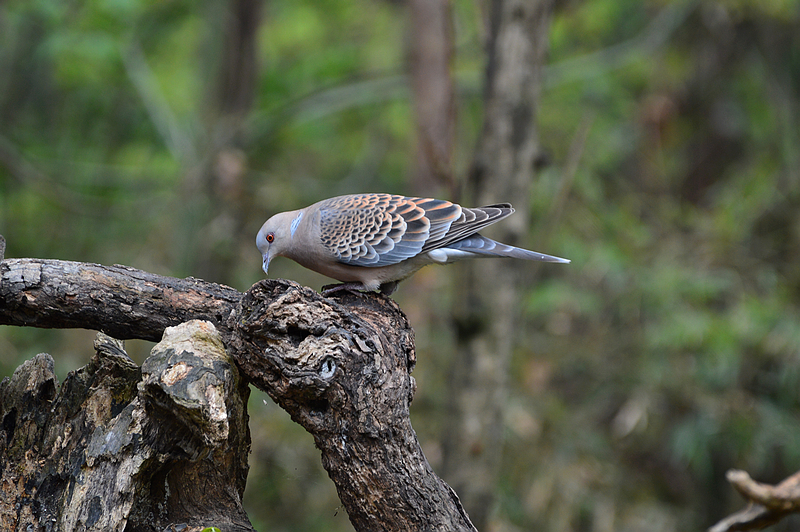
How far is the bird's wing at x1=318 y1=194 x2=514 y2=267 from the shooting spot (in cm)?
317

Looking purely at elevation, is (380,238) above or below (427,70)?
above

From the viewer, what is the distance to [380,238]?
10.4ft

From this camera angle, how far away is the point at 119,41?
20.4ft

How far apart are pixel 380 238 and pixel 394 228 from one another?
97mm

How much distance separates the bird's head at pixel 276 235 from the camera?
3377 mm

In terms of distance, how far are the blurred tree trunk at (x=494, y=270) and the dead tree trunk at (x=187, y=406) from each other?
1933mm

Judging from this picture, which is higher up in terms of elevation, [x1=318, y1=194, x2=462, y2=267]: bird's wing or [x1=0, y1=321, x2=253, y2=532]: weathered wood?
[x1=318, y1=194, x2=462, y2=267]: bird's wing

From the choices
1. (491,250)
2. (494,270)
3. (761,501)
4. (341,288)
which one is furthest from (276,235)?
(761,501)

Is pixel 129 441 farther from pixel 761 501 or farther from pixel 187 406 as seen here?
pixel 761 501

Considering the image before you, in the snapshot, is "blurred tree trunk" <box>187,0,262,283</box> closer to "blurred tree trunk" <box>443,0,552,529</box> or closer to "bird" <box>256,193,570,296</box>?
"blurred tree trunk" <box>443,0,552,529</box>

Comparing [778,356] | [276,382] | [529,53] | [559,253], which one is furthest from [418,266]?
[778,356]

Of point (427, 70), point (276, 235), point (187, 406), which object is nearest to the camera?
point (187, 406)

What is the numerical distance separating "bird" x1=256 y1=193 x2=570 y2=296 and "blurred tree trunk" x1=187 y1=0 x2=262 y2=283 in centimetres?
292

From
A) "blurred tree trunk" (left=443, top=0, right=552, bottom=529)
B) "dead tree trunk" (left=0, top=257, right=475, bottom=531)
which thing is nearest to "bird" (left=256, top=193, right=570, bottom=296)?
"dead tree trunk" (left=0, top=257, right=475, bottom=531)
